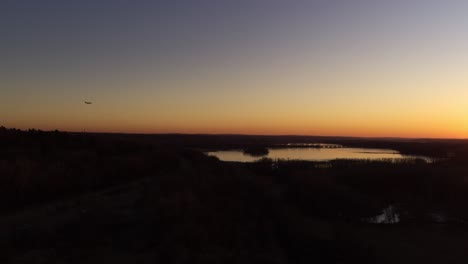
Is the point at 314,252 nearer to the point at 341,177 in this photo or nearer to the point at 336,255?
the point at 336,255

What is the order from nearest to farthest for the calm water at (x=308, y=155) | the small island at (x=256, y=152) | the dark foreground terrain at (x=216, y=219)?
1. the dark foreground terrain at (x=216, y=219)
2. the calm water at (x=308, y=155)
3. the small island at (x=256, y=152)

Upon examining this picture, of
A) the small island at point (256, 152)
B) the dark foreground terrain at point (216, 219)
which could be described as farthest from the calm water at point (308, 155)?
the dark foreground terrain at point (216, 219)

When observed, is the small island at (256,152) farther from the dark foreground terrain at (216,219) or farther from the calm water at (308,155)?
the dark foreground terrain at (216,219)

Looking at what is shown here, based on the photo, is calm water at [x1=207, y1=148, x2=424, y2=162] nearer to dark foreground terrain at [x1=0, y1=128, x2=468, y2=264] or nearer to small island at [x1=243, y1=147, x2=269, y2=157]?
small island at [x1=243, y1=147, x2=269, y2=157]

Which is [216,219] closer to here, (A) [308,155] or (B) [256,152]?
(A) [308,155]

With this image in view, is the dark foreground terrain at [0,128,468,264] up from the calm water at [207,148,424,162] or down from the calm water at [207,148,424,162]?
down

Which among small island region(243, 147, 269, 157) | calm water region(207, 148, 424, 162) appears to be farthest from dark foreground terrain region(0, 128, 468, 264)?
small island region(243, 147, 269, 157)

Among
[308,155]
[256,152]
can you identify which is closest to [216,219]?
[308,155]

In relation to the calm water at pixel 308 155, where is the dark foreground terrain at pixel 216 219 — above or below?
below
